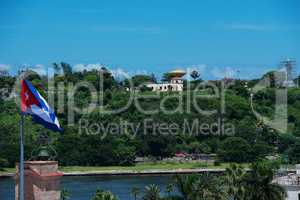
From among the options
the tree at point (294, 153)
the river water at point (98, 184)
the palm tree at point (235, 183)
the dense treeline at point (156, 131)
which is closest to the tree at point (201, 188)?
the palm tree at point (235, 183)

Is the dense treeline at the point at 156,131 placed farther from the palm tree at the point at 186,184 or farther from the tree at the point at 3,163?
the palm tree at the point at 186,184

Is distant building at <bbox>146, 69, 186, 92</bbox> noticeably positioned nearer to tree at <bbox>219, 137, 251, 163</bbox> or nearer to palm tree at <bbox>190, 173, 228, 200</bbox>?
tree at <bbox>219, 137, 251, 163</bbox>

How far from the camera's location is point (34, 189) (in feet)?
57.5

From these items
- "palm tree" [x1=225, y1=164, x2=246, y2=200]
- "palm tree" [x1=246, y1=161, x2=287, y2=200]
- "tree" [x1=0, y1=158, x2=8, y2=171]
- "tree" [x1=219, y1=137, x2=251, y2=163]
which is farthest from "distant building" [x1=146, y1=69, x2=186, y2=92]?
"palm tree" [x1=246, y1=161, x2=287, y2=200]

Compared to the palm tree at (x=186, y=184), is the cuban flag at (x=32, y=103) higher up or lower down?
higher up

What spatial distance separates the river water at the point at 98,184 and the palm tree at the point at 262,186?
34.5 m

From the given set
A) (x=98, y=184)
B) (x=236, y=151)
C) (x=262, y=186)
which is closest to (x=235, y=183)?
(x=262, y=186)

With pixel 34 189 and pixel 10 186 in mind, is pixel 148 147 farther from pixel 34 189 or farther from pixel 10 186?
pixel 34 189

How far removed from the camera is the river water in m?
66.7

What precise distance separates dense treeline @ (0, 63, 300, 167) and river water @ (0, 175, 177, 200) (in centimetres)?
515

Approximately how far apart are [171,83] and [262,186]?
11883cm

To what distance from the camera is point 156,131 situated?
4072 inches

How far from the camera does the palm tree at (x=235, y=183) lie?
28.4 metres

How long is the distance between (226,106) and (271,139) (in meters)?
12.3
